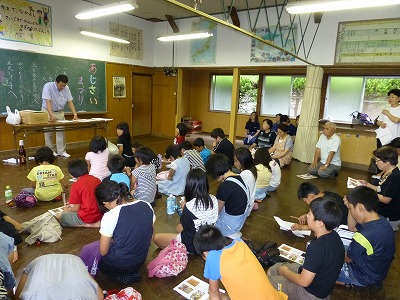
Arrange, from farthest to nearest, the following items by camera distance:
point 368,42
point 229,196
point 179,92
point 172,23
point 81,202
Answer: point 179,92 < point 172,23 < point 368,42 < point 81,202 < point 229,196

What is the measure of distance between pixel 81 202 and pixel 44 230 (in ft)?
1.47

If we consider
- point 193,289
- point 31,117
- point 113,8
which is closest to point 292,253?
point 193,289

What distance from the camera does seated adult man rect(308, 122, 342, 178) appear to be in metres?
5.69

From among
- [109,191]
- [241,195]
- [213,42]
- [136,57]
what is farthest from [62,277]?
[136,57]

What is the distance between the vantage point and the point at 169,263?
2.36 m

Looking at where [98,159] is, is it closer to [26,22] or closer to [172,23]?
[26,22]

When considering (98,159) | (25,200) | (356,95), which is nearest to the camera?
(25,200)

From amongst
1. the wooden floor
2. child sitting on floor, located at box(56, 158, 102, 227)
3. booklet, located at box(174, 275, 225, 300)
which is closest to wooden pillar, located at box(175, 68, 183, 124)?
the wooden floor

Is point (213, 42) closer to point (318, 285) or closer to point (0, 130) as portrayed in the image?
point (0, 130)

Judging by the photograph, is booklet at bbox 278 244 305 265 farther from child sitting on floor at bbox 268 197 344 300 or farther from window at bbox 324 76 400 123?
window at bbox 324 76 400 123

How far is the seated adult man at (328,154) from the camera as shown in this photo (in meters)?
5.69

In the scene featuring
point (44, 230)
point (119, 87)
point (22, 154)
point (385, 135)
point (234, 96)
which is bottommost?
point (44, 230)

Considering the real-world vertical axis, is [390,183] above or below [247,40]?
below

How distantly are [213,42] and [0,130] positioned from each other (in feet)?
20.4
